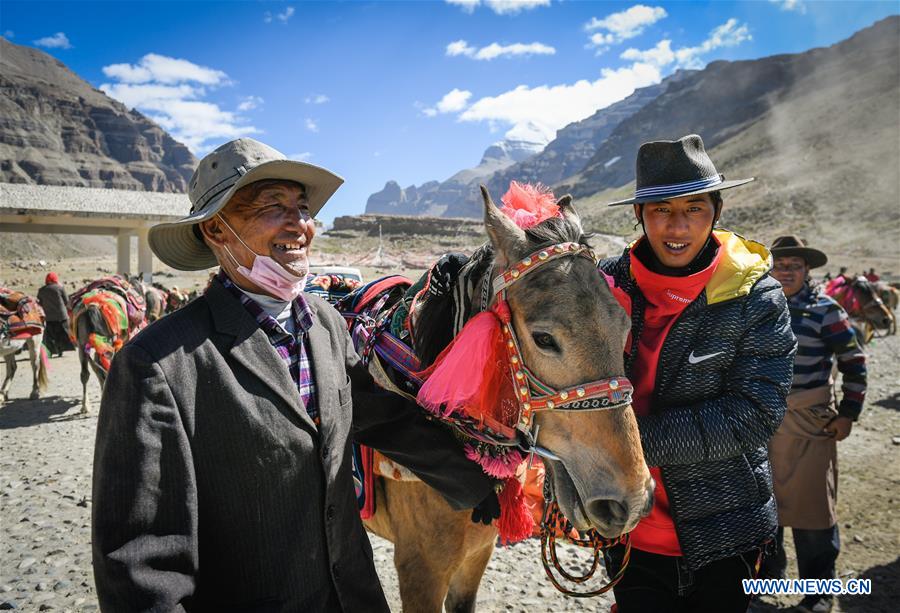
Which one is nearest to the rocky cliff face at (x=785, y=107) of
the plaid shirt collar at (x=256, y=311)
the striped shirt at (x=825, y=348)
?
the striped shirt at (x=825, y=348)

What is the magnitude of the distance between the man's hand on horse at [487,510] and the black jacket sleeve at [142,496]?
122cm

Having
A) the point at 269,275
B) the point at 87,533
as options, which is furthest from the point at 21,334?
the point at 269,275

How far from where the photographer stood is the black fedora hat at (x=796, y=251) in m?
4.17

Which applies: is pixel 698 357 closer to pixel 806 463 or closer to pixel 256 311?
pixel 256 311

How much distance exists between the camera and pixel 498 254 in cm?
196

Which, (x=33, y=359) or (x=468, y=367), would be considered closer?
(x=468, y=367)

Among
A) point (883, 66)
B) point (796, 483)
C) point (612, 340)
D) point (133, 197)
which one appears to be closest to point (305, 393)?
point (612, 340)

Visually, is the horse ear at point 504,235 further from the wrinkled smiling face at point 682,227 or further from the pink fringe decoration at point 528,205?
the wrinkled smiling face at point 682,227

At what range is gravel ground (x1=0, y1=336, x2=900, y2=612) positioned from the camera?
153 inches

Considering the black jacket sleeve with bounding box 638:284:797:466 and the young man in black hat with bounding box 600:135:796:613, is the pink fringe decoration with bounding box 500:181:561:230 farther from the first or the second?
the black jacket sleeve with bounding box 638:284:797:466

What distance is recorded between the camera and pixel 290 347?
1.68m

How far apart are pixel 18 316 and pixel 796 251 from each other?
42.8 ft

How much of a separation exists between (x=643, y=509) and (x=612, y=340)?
1.89 feet

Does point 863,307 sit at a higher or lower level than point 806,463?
higher
